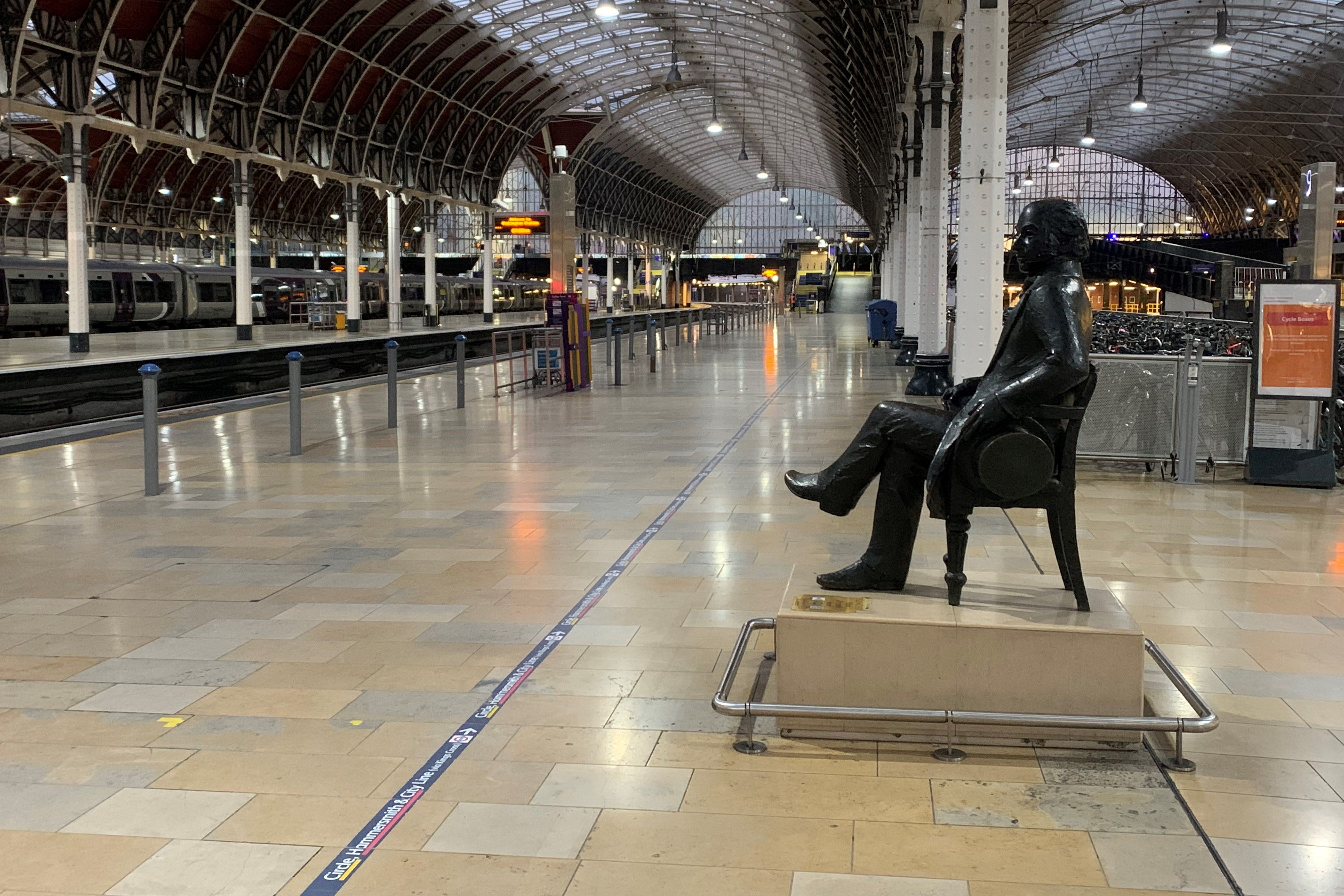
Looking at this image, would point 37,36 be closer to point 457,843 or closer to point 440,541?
point 440,541

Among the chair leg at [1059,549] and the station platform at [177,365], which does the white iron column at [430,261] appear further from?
the chair leg at [1059,549]

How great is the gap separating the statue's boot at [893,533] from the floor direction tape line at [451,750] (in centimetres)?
142

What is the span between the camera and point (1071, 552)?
4.79 meters

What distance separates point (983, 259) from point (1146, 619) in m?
6.69

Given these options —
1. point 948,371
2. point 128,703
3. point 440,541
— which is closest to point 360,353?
point 948,371

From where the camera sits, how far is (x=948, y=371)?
64.7 feet

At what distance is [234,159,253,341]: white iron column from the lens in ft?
105

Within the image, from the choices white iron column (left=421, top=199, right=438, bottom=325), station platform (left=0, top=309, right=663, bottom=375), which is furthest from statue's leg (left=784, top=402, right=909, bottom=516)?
white iron column (left=421, top=199, right=438, bottom=325)

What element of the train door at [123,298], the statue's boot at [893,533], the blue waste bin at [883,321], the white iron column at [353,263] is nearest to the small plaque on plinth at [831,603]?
the statue's boot at [893,533]

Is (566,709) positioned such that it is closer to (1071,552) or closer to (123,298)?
(1071,552)

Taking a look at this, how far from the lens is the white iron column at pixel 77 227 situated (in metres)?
25.2

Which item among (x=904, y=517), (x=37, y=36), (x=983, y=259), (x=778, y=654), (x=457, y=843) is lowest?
(x=457, y=843)

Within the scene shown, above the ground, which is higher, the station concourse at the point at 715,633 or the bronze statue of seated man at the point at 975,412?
the bronze statue of seated man at the point at 975,412

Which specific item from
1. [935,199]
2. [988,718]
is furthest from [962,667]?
[935,199]
